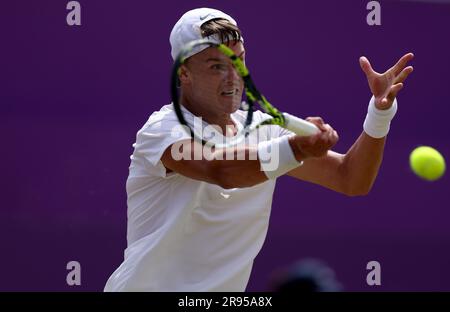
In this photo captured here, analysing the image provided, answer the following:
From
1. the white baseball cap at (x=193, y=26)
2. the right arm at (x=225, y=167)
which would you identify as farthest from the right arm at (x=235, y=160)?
the white baseball cap at (x=193, y=26)

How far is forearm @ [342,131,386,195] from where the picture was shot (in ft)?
11.2

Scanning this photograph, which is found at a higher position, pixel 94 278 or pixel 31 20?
pixel 31 20

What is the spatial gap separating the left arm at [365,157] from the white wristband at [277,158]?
500mm

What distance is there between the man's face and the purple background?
66.3 inches

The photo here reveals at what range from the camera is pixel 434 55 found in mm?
5355

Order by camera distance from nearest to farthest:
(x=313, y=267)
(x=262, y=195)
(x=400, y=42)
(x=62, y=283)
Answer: (x=313, y=267)
(x=262, y=195)
(x=62, y=283)
(x=400, y=42)

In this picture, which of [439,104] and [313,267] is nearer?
[313,267]

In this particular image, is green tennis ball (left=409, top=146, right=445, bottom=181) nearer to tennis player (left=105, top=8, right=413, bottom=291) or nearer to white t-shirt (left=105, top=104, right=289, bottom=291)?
tennis player (left=105, top=8, right=413, bottom=291)

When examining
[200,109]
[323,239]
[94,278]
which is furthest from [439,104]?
[200,109]

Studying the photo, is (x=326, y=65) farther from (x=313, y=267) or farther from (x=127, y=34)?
(x=313, y=267)

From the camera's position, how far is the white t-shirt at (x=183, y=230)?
317 centimetres

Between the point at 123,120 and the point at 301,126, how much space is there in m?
2.24

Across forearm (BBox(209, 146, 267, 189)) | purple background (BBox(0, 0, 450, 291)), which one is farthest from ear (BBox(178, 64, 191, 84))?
purple background (BBox(0, 0, 450, 291))

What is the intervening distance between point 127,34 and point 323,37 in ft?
3.44
